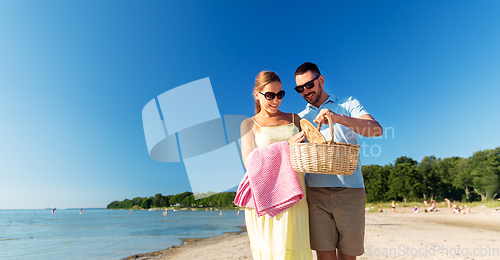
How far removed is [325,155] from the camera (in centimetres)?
174

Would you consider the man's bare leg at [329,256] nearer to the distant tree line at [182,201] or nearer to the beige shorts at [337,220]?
the beige shorts at [337,220]

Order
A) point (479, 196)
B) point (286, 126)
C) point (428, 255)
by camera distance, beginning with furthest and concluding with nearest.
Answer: point (479, 196) < point (428, 255) < point (286, 126)

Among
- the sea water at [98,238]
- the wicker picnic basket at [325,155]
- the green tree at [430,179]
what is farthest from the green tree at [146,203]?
the wicker picnic basket at [325,155]

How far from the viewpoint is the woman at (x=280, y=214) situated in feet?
6.47

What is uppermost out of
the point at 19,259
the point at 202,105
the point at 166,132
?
the point at 202,105

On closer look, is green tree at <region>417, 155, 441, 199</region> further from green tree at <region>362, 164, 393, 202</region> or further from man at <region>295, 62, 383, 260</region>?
man at <region>295, 62, 383, 260</region>

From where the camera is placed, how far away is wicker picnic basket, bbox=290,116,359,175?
1.74 meters

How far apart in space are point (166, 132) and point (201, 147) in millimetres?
1014

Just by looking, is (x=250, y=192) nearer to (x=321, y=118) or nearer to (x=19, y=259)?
(x=321, y=118)

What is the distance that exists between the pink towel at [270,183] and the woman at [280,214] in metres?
0.09

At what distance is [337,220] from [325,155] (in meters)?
0.70

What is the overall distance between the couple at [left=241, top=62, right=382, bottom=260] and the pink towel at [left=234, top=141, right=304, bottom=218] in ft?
0.28

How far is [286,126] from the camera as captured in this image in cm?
232

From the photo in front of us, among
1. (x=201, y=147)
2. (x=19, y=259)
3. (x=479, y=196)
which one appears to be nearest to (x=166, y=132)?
(x=201, y=147)
